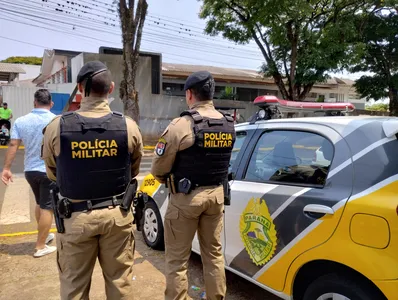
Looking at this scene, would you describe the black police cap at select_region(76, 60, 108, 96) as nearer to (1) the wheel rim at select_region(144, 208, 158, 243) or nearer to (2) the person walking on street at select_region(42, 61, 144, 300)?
(2) the person walking on street at select_region(42, 61, 144, 300)

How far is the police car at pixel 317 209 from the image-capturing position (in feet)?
6.46

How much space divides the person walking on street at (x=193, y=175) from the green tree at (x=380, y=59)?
17.1m

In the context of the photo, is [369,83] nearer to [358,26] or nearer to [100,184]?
[358,26]

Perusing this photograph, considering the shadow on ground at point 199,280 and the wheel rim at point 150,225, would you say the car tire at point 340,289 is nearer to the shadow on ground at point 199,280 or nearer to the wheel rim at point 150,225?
the shadow on ground at point 199,280

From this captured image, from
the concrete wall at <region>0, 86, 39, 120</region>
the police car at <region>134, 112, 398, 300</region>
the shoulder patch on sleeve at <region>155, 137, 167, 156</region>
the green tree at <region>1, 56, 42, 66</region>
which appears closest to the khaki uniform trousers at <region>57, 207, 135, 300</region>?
the shoulder patch on sleeve at <region>155, 137, 167, 156</region>

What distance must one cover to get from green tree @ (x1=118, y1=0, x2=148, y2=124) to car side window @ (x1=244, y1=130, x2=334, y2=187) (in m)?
11.1

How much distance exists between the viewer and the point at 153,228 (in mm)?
3992

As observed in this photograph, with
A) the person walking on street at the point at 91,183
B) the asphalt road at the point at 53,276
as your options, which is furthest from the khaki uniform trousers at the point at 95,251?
the asphalt road at the point at 53,276

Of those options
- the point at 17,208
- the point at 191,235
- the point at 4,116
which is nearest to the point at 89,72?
the point at 191,235

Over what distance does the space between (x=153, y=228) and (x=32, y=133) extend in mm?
1696

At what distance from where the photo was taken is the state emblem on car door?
101 inches

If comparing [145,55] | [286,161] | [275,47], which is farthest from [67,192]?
[145,55]

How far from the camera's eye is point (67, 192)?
85.0 inches

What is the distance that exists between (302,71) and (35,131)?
13.9 m
